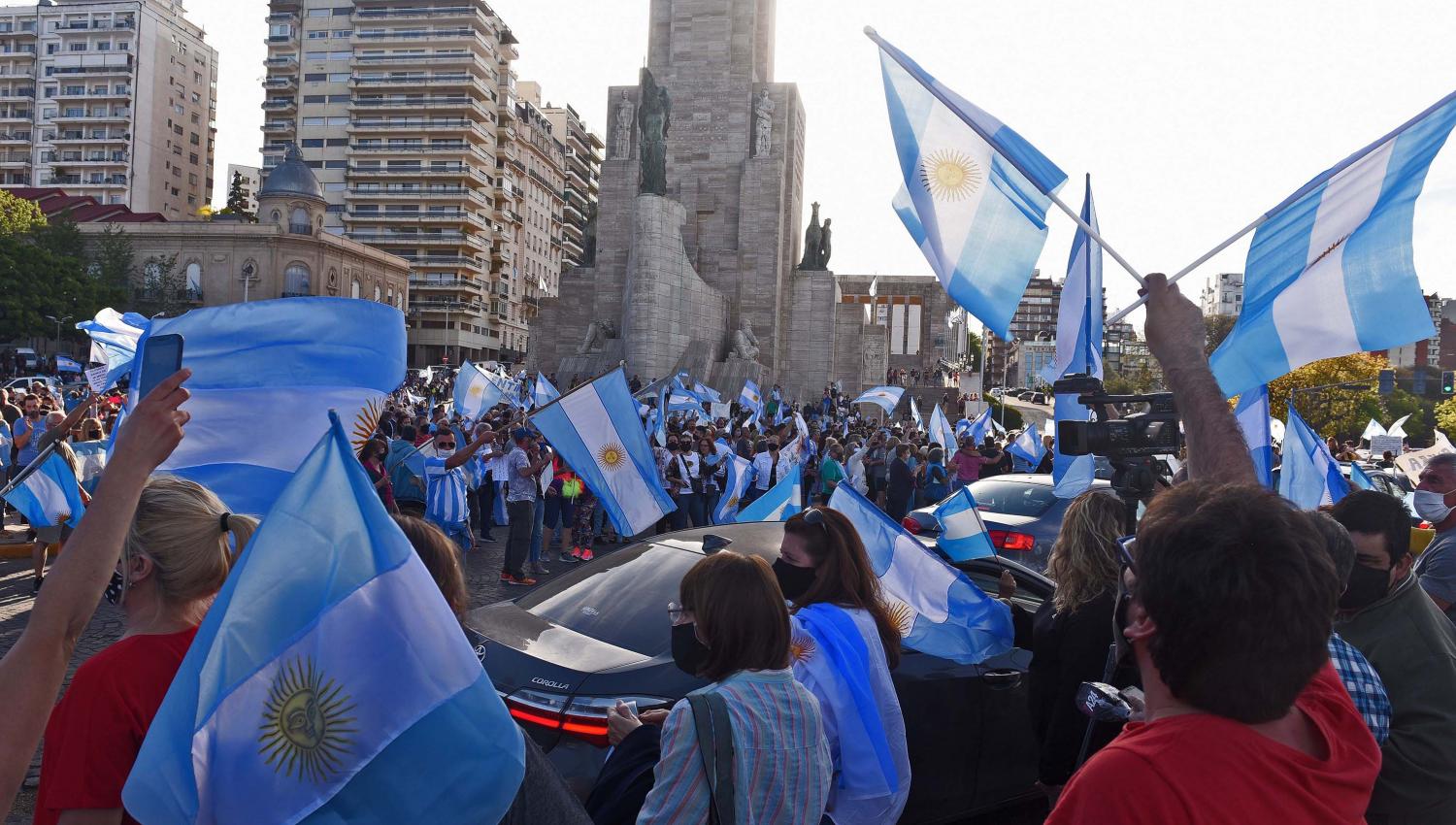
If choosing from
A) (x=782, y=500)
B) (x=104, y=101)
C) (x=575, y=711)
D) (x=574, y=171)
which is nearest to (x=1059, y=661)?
(x=575, y=711)

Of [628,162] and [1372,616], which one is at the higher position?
[628,162]

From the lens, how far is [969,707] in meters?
4.57

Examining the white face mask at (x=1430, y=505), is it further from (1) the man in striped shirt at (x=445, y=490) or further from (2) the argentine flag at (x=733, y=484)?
(1) the man in striped shirt at (x=445, y=490)

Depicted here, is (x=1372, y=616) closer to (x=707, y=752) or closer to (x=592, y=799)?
(x=707, y=752)

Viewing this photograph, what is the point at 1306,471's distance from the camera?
7.77 metres

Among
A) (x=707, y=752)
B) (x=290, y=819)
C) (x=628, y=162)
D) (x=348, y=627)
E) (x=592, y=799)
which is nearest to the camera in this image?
(x=290, y=819)

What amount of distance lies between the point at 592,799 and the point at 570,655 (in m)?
1.43

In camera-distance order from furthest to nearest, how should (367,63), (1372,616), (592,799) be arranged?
(367,63) → (1372,616) → (592,799)

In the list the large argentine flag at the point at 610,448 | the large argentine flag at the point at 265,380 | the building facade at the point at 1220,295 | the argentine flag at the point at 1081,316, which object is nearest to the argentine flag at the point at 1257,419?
the argentine flag at the point at 1081,316

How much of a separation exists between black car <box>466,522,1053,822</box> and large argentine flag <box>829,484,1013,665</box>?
20 centimetres

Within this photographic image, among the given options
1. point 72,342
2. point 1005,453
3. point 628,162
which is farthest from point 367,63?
point 1005,453

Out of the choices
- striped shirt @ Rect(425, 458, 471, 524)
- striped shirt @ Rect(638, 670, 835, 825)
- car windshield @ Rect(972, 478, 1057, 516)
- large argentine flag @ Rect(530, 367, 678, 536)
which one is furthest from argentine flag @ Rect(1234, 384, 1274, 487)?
striped shirt @ Rect(425, 458, 471, 524)

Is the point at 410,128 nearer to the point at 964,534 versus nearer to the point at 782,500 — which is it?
the point at 782,500

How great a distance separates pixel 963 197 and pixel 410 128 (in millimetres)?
80628
